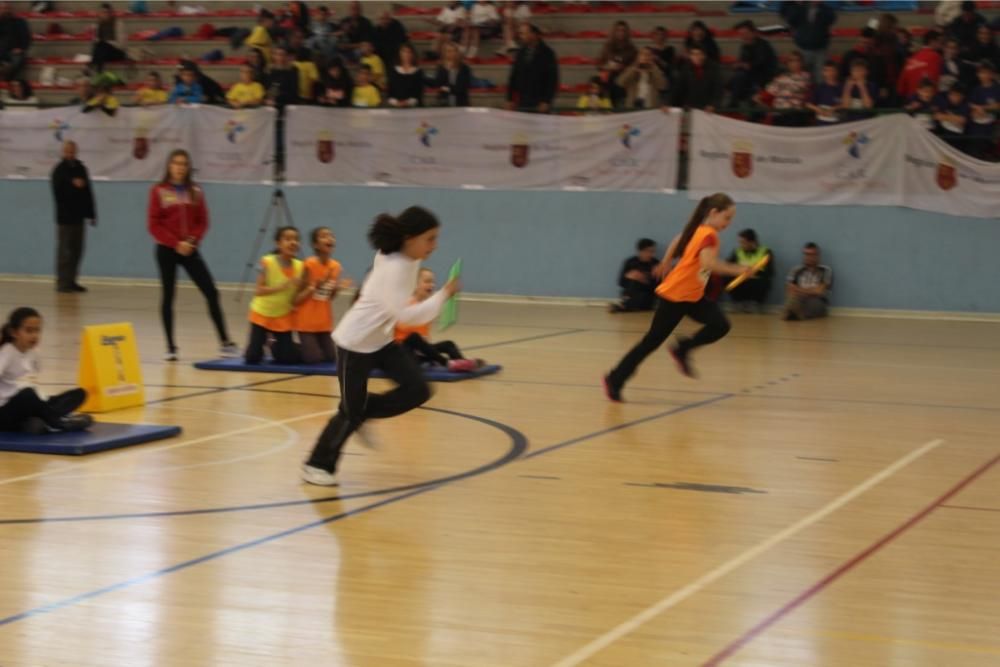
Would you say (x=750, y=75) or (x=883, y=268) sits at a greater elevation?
(x=750, y=75)

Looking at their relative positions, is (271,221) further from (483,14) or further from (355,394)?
(355,394)

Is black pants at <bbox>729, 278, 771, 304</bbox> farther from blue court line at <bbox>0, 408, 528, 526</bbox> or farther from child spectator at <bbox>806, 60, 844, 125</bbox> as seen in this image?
blue court line at <bbox>0, 408, 528, 526</bbox>

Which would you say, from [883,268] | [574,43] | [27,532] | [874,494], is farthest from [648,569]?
[574,43]

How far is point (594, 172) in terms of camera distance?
65.0ft

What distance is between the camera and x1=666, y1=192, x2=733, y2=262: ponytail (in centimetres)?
1078

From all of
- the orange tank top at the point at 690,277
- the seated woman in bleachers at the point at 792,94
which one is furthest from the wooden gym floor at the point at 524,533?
the seated woman in bleachers at the point at 792,94

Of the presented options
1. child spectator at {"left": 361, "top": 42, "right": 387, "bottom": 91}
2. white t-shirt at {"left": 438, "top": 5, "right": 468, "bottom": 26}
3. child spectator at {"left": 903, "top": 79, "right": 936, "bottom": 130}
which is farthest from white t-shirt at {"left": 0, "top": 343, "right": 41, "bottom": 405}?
white t-shirt at {"left": 438, "top": 5, "right": 468, "bottom": 26}

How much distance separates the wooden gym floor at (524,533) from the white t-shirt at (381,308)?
0.79 metres

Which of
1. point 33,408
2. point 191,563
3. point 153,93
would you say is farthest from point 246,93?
point 191,563

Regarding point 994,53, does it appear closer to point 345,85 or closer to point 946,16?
point 946,16

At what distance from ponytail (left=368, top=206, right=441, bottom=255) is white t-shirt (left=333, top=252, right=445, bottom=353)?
0.10m

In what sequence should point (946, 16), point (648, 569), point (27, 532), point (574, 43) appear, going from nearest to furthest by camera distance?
point (648, 569) < point (27, 532) < point (946, 16) < point (574, 43)

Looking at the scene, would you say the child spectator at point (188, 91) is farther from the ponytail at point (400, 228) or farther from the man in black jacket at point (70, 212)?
the ponytail at point (400, 228)

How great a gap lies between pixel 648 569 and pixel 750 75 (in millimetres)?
14749
